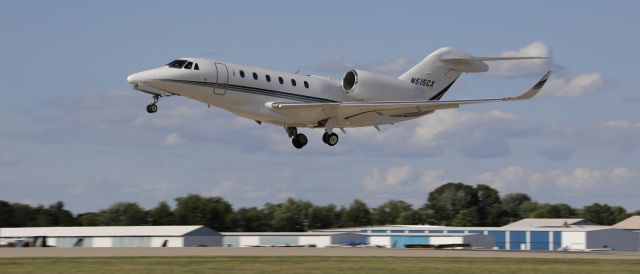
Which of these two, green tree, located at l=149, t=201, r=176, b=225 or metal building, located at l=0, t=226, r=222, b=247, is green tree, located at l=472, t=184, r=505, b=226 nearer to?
green tree, located at l=149, t=201, r=176, b=225

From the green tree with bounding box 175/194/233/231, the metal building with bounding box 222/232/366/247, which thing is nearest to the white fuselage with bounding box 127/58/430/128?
the metal building with bounding box 222/232/366/247

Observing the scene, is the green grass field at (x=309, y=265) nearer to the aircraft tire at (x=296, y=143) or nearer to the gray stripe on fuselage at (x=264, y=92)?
the gray stripe on fuselage at (x=264, y=92)

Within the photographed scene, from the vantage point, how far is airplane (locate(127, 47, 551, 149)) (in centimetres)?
4128

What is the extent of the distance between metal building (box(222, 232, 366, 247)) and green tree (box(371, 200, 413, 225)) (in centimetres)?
4724

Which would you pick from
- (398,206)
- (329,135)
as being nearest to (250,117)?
(329,135)

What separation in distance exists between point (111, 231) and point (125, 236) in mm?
1978

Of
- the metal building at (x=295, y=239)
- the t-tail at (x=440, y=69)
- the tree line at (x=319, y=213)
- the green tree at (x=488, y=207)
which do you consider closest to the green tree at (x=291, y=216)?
the tree line at (x=319, y=213)

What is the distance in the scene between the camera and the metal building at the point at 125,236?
77.6 metres

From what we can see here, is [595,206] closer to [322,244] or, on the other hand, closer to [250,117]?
[322,244]

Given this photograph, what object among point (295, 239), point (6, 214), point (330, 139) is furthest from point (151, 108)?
point (6, 214)

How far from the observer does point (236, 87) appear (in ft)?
138

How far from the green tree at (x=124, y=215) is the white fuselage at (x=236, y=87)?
6936cm

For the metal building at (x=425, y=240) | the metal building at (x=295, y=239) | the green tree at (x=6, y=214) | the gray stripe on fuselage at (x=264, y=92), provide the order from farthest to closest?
the green tree at (x=6, y=214), the metal building at (x=295, y=239), the metal building at (x=425, y=240), the gray stripe on fuselage at (x=264, y=92)

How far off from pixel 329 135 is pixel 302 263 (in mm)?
10400
